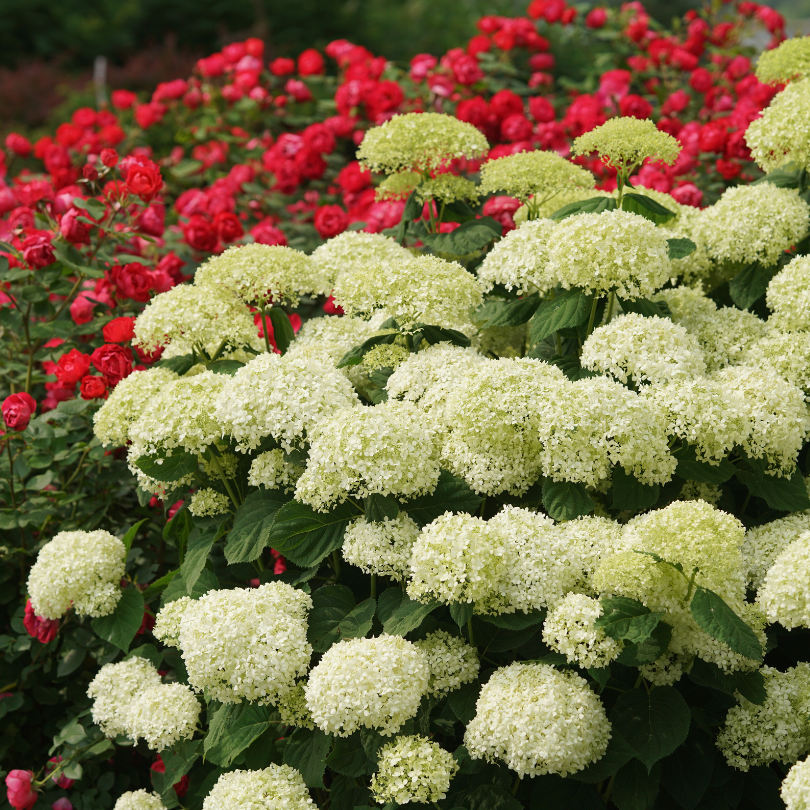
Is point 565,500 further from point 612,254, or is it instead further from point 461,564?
point 612,254

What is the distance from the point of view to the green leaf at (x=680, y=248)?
2.43 metres

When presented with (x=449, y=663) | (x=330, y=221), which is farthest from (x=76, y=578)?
(x=330, y=221)

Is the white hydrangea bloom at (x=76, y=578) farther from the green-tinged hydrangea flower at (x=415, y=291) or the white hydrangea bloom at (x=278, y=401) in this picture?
the green-tinged hydrangea flower at (x=415, y=291)

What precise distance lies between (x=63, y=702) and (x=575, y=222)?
102 inches

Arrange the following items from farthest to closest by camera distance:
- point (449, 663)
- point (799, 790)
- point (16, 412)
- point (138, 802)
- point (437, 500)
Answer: point (16, 412) < point (138, 802) < point (437, 500) < point (449, 663) < point (799, 790)

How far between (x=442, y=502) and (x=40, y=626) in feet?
5.36

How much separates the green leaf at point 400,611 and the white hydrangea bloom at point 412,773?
23 centimetres

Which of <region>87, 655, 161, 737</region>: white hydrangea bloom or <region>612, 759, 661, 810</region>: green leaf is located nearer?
<region>612, 759, 661, 810</region>: green leaf

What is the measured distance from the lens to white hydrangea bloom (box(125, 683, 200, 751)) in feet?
7.07

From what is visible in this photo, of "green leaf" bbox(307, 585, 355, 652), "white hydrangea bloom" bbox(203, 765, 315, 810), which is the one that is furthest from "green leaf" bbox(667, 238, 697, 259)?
"white hydrangea bloom" bbox(203, 765, 315, 810)

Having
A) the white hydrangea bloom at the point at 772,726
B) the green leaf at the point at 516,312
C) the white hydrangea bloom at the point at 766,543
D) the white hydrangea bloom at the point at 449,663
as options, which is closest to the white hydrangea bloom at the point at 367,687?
the white hydrangea bloom at the point at 449,663

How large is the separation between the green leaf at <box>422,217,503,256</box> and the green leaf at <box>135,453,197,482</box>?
110 cm

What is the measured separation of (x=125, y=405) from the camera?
7.96 feet

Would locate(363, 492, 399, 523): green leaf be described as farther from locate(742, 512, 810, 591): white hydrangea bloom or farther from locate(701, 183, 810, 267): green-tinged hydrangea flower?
locate(701, 183, 810, 267): green-tinged hydrangea flower
